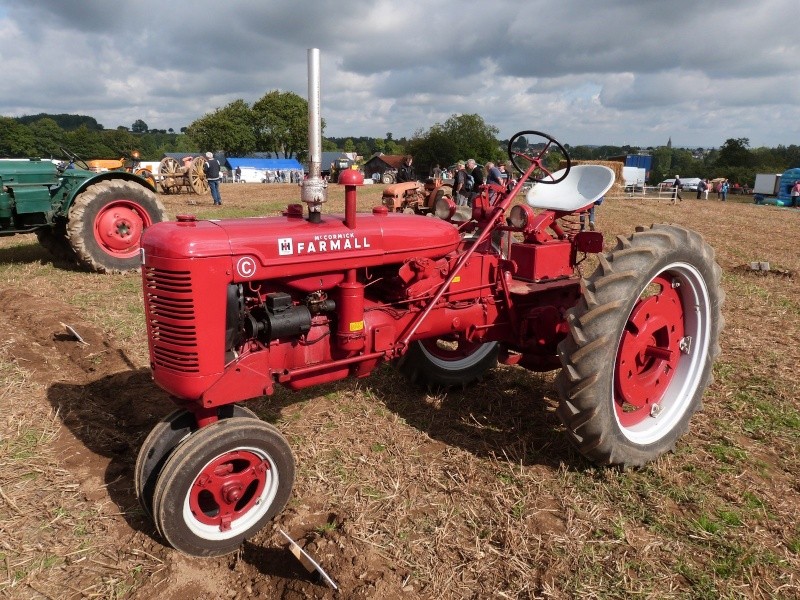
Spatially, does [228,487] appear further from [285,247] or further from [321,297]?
[285,247]

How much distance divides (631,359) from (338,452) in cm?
180

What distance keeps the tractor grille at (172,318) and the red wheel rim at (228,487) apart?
0.45 meters

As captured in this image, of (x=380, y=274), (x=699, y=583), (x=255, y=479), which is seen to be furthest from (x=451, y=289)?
(x=699, y=583)

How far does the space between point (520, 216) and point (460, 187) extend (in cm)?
999

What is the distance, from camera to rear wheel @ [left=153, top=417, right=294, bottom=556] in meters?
2.36

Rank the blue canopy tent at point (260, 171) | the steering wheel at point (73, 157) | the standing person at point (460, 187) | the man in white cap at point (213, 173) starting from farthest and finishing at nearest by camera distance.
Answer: the blue canopy tent at point (260, 171) → the man in white cap at point (213, 173) → the standing person at point (460, 187) → the steering wheel at point (73, 157)

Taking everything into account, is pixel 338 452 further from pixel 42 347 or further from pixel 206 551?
pixel 42 347

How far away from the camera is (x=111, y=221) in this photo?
770cm

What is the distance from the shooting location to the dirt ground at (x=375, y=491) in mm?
2303

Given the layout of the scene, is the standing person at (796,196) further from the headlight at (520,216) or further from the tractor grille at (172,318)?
the tractor grille at (172,318)

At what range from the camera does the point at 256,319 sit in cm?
267

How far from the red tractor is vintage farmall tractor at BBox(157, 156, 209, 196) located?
20988 millimetres

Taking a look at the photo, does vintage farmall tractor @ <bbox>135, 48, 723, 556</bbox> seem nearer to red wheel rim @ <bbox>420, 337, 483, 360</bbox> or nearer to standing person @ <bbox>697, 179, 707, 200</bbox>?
red wheel rim @ <bbox>420, 337, 483, 360</bbox>

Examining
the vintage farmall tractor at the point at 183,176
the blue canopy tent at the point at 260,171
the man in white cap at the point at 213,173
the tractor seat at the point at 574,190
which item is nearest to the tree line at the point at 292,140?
the blue canopy tent at the point at 260,171
